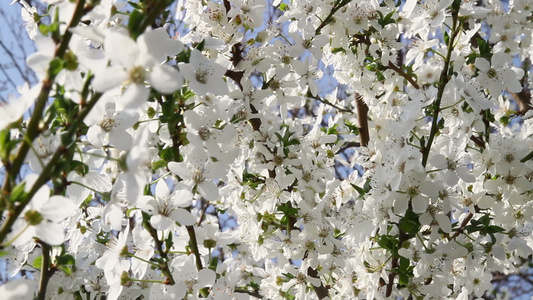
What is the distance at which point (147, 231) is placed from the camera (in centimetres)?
148

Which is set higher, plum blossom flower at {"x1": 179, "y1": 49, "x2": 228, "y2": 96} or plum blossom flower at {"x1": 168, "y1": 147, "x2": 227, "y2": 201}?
plum blossom flower at {"x1": 179, "y1": 49, "x2": 228, "y2": 96}

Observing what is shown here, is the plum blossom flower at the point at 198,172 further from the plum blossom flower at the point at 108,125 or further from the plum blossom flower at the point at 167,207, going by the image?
the plum blossom flower at the point at 108,125

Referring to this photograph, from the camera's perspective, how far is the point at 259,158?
2.03 meters

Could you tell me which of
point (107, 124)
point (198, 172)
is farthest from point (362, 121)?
point (107, 124)

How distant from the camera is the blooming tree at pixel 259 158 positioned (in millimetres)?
1068

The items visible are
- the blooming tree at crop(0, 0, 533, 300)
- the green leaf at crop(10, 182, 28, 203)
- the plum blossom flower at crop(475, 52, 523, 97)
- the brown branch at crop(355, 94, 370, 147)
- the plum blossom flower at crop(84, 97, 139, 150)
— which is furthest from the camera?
the brown branch at crop(355, 94, 370, 147)

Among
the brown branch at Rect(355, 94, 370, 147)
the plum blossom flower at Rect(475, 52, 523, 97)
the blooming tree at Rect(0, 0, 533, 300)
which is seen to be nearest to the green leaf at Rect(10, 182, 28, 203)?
the blooming tree at Rect(0, 0, 533, 300)

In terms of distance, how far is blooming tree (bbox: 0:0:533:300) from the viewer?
107cm

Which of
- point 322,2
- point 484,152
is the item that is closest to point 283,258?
point 484,152

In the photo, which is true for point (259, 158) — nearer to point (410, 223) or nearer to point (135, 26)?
point (410, 223)

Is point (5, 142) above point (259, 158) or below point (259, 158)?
above

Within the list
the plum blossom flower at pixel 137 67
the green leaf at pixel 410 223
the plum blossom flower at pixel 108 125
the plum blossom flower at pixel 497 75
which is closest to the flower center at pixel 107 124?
the plum blossom flower at pixel 108 125

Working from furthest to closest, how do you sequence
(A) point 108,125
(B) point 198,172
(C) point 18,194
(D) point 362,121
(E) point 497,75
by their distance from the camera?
(D) point 362,121, (E) point 497,75, (B) point 198,172, (A) point 108,125, (C) point 18,194

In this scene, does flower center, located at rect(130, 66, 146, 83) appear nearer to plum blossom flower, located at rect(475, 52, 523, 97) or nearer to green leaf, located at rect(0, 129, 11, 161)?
green leaf, located at rect(0, 129, 11, 161)
